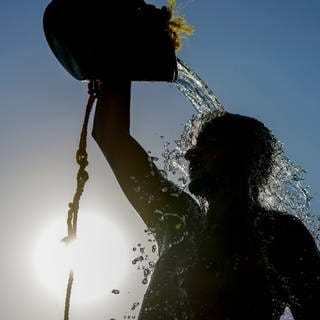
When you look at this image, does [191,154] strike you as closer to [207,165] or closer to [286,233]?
[207,165]

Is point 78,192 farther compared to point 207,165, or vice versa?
point 207,165

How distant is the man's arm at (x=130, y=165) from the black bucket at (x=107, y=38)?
127 mm

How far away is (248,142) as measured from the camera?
10.5 feet

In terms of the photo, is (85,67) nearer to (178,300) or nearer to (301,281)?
(178,300)

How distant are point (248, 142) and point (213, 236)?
84 centimetres

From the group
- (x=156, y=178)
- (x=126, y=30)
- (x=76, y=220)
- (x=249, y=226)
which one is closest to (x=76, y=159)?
(x=76, y=220)

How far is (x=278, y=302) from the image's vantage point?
2447 millimetres

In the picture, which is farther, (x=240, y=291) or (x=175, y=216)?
(x=175, y=216)

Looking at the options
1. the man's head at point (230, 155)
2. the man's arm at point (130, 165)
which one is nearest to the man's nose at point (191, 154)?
the man's head at point (230, 155)

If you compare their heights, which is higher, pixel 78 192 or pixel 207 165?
pixel 207 165

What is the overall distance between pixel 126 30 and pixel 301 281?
5.10 ft

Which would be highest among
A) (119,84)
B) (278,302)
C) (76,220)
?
(119,84)

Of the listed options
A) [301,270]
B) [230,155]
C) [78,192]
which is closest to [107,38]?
[78,192]

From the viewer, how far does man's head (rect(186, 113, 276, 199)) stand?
299 cm
